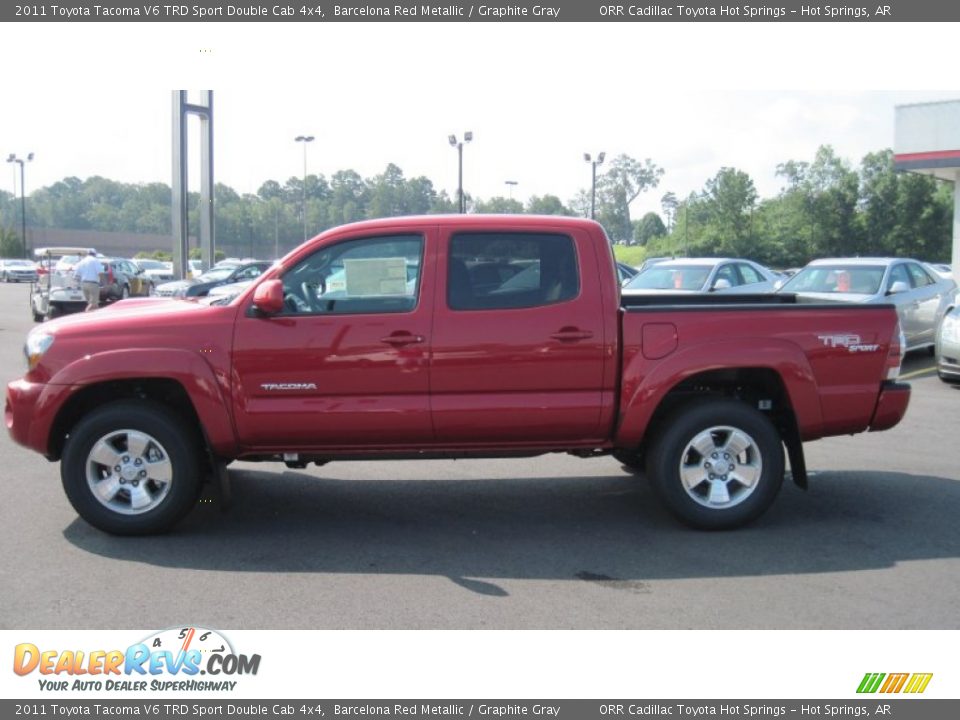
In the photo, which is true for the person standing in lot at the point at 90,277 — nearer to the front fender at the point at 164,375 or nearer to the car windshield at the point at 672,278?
the car windshield at the point at 672,278

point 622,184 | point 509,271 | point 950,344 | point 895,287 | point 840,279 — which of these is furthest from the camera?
point 622,184

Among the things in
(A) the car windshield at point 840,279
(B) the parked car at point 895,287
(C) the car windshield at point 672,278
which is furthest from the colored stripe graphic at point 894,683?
(C) the car windshield at point 672,278

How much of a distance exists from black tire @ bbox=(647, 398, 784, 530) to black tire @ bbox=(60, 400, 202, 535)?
9.94ft

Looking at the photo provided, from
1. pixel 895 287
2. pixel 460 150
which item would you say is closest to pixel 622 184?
pixel 460 150

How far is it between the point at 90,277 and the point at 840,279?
618 inches

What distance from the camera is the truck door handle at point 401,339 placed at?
5805 mm

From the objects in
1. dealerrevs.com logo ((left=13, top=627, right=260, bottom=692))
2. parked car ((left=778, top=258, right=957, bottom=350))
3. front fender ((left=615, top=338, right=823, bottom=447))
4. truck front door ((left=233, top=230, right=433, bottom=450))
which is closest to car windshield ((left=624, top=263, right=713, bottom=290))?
parked car ((left=778, top=258, right=957, bottom=350))

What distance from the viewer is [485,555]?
222 inches

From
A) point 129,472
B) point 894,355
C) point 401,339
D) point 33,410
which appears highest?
point 401,339

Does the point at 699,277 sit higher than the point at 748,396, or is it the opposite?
the point at 699,277

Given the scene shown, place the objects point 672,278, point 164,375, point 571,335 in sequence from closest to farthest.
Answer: point 164,375, point 571,335, point 672,278

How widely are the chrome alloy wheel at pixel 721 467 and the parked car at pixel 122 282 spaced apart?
21035mm

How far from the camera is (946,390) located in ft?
39.4

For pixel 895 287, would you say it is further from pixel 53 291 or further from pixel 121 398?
pixel 53 291
